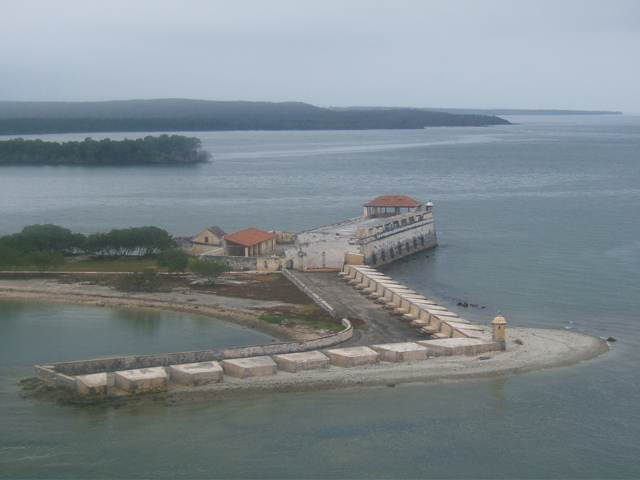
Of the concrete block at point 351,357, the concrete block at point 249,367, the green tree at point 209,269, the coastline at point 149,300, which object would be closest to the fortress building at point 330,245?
the green tree at point 209,269

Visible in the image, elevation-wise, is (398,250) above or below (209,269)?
below

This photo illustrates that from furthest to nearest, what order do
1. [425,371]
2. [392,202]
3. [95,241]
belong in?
[392,202]
[95,241]
[425,371]

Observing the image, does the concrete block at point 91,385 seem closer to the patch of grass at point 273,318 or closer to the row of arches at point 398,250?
the patch of grass at point 273,318

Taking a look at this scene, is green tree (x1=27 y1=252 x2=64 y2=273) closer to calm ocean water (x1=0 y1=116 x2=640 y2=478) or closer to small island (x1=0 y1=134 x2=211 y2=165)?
calm ocean water (x1=0 y1=116 x2=640 y2=478)

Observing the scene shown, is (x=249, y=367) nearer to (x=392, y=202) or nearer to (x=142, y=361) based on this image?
(x=142, y=361)

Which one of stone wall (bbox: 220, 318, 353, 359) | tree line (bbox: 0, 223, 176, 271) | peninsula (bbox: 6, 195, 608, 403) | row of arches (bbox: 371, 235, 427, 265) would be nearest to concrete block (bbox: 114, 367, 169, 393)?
peninsula (bbox: 6, 195, 608, 403)

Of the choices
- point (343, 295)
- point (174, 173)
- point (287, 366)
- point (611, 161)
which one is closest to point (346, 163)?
point (174, 173)

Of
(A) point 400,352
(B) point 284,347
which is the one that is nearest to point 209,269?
(B) point 284,347
